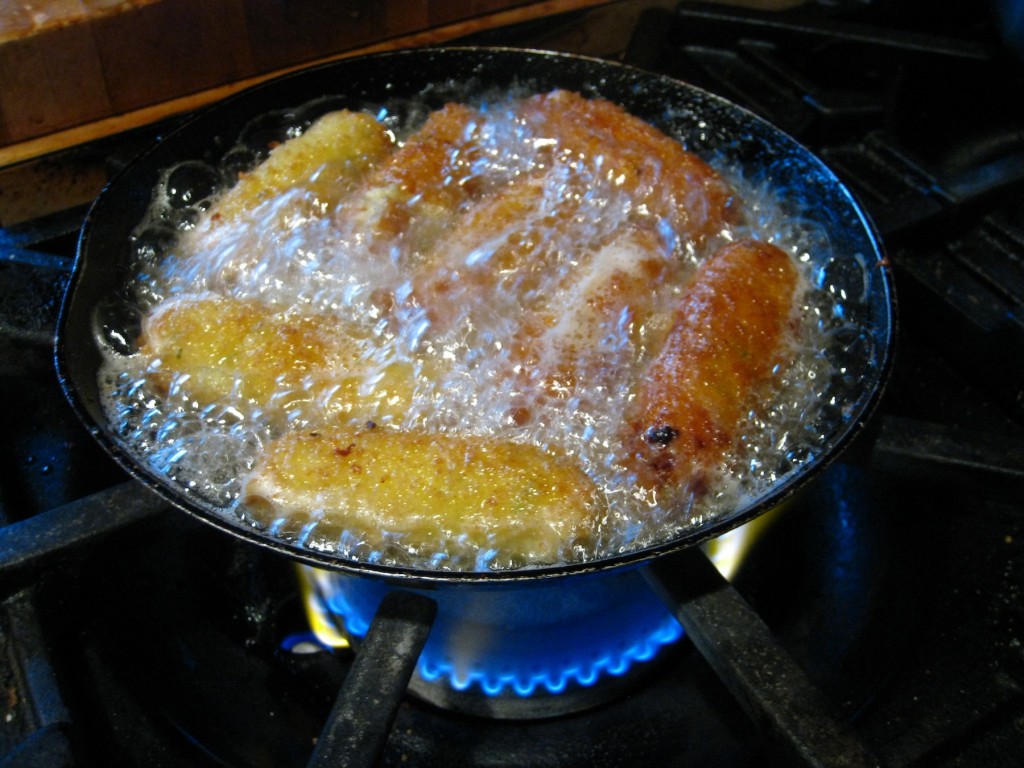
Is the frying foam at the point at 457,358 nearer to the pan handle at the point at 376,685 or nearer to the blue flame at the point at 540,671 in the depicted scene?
the pan handle at the point at 376,685

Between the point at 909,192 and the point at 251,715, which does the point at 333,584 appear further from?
the point at 909,192

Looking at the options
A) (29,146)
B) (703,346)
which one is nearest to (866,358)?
(703,346)

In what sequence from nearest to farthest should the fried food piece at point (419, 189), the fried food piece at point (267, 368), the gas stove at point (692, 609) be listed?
the gas stove at point (692, 609)
the fried food piece at point (267, 368)
the fried food piece at point (419, 189)

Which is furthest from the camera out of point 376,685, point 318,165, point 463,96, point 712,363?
point 463,96

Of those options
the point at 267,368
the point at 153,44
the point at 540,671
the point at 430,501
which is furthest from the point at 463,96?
the point at 540,671

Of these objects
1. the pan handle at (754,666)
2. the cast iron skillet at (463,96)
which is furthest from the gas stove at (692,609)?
the cast iron skillet at (463,96)

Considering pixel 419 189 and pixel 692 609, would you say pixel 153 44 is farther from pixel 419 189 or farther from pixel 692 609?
pixel 692 609

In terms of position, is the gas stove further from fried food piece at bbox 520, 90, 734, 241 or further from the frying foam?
fried food piece at bbox 520, 90, 734, 241

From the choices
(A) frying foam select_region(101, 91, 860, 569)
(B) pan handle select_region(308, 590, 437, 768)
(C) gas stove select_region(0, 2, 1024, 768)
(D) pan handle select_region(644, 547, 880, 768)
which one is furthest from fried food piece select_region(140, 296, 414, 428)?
(D) pan handle select_region(644, 547, 880, 768)
